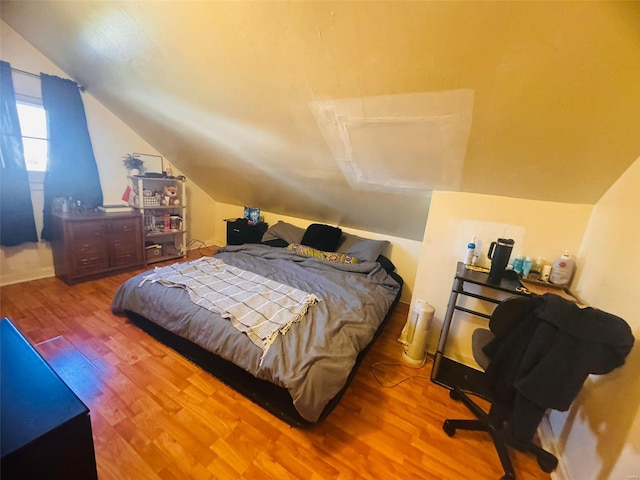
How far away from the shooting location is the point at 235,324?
162 centimetres

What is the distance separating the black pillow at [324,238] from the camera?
10.3 feet

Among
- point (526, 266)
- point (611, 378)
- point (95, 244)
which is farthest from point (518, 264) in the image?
point (95, 244)

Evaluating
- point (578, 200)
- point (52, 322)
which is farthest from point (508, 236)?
point (52, 322)

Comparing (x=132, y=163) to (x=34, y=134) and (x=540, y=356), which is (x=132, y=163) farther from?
(x=540, y=356)

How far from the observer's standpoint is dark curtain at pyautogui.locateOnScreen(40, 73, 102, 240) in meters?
2.71

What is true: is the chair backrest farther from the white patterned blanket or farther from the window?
the window

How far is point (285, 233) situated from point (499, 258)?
2.45 m

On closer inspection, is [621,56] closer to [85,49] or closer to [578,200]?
[578,200]

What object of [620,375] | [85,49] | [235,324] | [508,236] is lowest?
[235,324]

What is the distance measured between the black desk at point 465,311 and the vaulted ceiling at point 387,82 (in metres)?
0.65

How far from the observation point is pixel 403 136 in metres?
1.65

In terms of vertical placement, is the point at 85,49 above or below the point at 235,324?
above

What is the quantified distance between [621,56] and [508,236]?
1228mm

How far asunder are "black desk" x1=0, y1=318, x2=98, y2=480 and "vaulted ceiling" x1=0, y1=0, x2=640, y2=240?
1.64m
